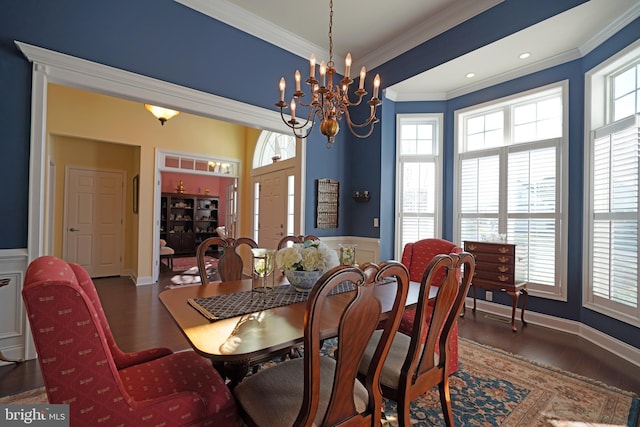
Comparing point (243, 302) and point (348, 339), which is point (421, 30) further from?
point (348, 339)

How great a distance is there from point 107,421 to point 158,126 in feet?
18.0

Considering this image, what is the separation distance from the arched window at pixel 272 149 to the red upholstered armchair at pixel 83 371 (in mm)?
4018

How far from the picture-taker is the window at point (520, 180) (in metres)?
3.37

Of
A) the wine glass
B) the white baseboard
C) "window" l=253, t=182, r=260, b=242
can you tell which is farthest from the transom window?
"window" l=253, t=182, r=260, b=242

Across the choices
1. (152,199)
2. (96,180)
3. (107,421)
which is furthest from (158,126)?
(107,421)

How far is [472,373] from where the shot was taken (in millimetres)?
2285

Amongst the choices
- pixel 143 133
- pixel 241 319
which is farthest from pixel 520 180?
pixel 143 133

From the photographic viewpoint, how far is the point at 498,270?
11.0ft

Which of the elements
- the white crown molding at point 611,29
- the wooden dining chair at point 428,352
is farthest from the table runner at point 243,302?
the white crown molding at point 611,29

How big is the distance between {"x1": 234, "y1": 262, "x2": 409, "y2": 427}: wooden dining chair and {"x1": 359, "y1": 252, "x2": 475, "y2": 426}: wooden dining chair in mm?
187

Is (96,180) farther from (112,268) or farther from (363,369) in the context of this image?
(363,369)

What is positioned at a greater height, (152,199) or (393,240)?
(152,199)

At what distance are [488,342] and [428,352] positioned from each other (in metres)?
1.93

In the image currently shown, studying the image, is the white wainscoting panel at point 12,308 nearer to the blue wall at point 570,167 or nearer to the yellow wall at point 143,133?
the yellow wall at point 143,133
